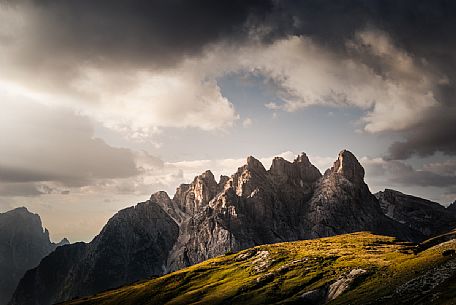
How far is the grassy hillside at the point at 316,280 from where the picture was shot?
75.2 m

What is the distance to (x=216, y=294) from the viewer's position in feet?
460

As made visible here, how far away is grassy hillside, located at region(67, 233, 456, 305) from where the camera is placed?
75188mm

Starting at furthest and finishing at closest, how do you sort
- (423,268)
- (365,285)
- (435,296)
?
(365,285) → (423,268) → (435,296)

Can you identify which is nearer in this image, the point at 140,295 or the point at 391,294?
→ the point at 391,294

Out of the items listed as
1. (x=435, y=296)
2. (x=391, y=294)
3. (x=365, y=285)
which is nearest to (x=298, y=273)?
(x=365, y=285)

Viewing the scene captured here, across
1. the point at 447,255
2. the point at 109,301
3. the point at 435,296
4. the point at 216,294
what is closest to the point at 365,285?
the point at 447,255

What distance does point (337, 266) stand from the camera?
134 metres

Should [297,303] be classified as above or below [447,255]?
below

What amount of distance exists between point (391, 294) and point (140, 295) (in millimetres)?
124746

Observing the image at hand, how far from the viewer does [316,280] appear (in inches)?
4919

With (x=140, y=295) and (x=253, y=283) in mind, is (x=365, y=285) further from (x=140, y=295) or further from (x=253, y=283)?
(x=140, y=295)

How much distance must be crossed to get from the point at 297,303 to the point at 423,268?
3519cm

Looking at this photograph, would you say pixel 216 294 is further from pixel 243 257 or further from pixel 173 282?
pixel 243 257

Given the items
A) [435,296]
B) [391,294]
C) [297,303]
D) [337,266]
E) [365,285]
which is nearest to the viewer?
[435,296]
